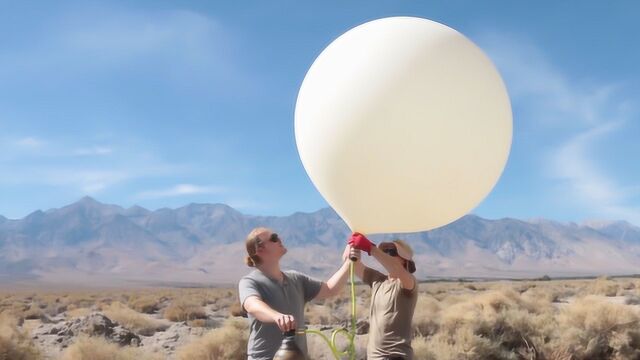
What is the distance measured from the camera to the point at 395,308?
414cm

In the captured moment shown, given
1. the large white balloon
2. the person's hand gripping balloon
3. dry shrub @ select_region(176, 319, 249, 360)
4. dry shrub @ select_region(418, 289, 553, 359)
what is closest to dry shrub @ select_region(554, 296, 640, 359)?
dry shrub @ select_region(418, 289, 553, 359)

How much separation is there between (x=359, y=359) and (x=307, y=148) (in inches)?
269

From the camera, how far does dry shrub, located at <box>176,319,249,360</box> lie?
33.5ft

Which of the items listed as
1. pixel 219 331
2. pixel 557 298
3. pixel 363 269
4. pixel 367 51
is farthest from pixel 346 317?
pixel 367 51

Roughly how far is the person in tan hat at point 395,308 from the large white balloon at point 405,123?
0.21 meters

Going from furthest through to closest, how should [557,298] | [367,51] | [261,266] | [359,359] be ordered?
[557,298] < [359,359] < [367,51] < [261,266]

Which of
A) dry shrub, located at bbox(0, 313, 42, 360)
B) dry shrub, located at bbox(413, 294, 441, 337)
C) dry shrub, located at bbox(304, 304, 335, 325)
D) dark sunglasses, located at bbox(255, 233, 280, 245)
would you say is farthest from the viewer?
dry shrub, located at bbox(304, 304, 335, 325)

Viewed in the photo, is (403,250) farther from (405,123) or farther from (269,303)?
(269,303)

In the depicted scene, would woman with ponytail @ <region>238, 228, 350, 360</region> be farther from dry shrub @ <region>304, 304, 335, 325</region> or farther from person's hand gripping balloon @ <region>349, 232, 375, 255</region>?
dry shrub @ <region>304, 304, 335, 325</region>

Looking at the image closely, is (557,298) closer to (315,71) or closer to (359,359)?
(359,359)

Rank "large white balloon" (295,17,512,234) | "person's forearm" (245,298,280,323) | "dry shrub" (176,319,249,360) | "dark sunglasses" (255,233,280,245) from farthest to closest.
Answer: "dry shrub" (176,319,249,360) → "large white balloon" (295,17,512,234) → "dark sunglasses" (255,233,280,245) → "person's forearm" (245,298,280,323)

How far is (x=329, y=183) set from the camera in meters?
3.96

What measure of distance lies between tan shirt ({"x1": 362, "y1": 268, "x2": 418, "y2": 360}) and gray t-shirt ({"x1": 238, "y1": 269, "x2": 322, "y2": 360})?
0.77 meters

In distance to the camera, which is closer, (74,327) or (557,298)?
(74,327)
